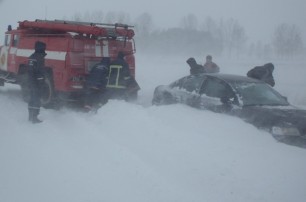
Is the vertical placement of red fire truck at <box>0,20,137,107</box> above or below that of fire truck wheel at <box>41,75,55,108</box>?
above

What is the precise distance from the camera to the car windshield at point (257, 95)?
8062 mm

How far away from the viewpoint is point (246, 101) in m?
7.97

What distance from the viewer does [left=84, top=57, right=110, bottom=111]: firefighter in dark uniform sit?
9.99m

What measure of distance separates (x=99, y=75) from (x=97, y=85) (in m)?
0.26

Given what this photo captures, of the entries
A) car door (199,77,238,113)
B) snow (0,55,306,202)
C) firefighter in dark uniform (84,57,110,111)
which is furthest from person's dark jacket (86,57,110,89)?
car door (199,77,238,113)

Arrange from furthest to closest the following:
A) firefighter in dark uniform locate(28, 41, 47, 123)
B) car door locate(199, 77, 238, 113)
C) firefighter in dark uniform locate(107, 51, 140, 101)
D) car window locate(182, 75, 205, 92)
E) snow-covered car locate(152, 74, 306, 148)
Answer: firefighter in dark uniform locate(107, 51, 140, 101)
firefighter in dark uniform locate(28, 41, 47, 123)
car window locate(182, 75, 205, 92)
car door locate(199, 77, 238, 113)
snow-covered car locate(152, 74, 306, 148)

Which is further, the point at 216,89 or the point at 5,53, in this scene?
the point at 5,53

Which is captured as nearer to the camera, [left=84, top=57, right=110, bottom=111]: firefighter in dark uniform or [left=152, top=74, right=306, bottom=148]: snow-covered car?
[left=152, top=74, right=306, bottom=148]: snow-covered car

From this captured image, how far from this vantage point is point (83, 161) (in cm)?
631

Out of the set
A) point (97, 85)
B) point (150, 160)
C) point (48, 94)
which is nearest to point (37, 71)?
point (97, 85)

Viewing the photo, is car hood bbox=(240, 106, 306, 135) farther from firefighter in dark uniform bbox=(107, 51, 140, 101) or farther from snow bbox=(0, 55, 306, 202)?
firefighter in dark uniform bbox=(107, 51, 140, 101)

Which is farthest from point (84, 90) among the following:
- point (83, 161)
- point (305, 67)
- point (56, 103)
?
point (305, 67)

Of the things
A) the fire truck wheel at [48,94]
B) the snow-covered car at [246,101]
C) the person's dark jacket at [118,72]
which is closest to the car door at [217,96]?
the snow-covered car at [246,101]

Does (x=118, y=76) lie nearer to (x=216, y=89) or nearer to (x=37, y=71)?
(x=37, y=71)
